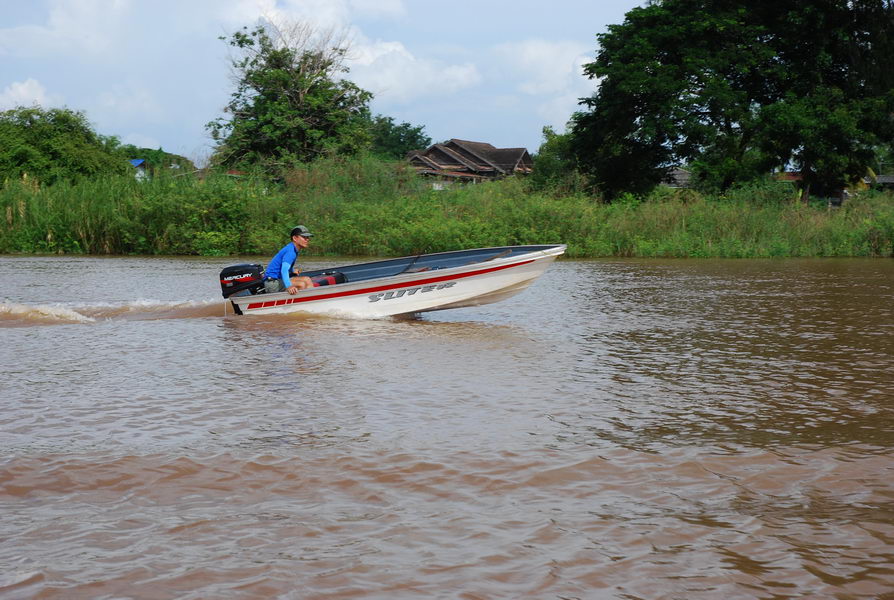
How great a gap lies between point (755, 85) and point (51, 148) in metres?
35.5

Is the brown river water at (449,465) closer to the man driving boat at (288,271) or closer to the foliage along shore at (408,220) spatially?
the man driving boat at (288,271)

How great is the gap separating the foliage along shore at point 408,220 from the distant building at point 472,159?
36441 mm

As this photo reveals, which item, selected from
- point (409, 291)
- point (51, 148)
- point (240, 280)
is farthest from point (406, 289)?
point (51, 148)

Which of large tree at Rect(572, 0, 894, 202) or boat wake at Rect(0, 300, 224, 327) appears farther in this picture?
large tree at Rect(572, 0, 894, 202)

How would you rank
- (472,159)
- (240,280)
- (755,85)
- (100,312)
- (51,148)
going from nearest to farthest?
(240,280)
(100,312)
(755,85)
(51,148)
(472,159)

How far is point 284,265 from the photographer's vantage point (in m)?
12.9

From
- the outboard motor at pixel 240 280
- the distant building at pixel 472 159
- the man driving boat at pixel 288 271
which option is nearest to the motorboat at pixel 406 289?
the outboard motor at pixel 240 280

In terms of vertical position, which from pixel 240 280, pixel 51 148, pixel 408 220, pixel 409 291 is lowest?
pixel 409 291

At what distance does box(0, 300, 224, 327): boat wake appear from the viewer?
12910mm

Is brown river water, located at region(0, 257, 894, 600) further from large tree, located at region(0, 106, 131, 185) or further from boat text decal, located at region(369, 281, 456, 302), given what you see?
large tree, located at region(0, 106, 131, 185)

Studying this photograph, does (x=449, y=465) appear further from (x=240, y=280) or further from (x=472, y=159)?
(x=472, y=159)

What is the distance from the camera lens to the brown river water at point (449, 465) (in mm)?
3779

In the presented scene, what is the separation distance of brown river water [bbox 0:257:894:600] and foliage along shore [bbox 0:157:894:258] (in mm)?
18665

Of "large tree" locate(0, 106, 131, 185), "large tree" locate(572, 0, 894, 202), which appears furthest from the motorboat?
"large tree" locate(0, 106, 131, 185)
